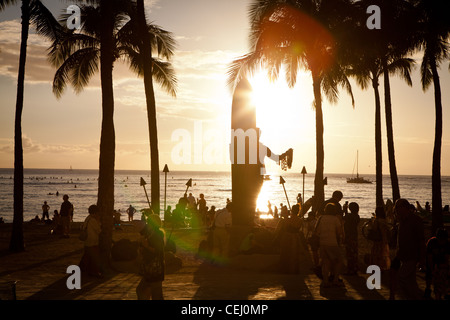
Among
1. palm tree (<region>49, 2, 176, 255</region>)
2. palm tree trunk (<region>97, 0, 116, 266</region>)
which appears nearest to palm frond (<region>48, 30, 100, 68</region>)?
palm tree (<region>49, 2, 176, 255</region>)

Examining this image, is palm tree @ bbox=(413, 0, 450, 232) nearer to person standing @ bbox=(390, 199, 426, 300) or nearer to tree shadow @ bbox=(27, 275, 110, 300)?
person standing @ bbox=(390, 199, 426, 300)

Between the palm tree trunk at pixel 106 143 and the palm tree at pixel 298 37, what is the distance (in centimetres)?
684

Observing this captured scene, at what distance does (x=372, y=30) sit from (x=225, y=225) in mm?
11583

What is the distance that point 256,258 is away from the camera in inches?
562

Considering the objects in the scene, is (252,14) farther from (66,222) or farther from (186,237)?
(66,222)

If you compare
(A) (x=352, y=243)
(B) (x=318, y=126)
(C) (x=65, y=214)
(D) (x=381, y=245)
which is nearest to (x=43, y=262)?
(C) (x=65, y=214)

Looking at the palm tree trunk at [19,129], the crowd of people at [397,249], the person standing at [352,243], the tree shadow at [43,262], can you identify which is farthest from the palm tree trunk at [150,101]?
the crowd of people at [397,249]

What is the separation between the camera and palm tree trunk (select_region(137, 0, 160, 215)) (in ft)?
56.8

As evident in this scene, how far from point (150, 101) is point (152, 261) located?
468 inches

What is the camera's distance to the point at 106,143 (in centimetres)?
1422

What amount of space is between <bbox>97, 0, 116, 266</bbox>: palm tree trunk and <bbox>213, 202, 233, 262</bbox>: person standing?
3207 mm

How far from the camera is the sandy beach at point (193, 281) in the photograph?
9852mm

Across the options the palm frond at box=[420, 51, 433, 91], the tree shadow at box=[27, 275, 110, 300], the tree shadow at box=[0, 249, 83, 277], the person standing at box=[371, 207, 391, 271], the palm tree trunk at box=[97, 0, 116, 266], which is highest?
the palm frond at box=[420, 51, 433, 91]

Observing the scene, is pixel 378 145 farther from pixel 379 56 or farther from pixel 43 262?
pixel 43 262
